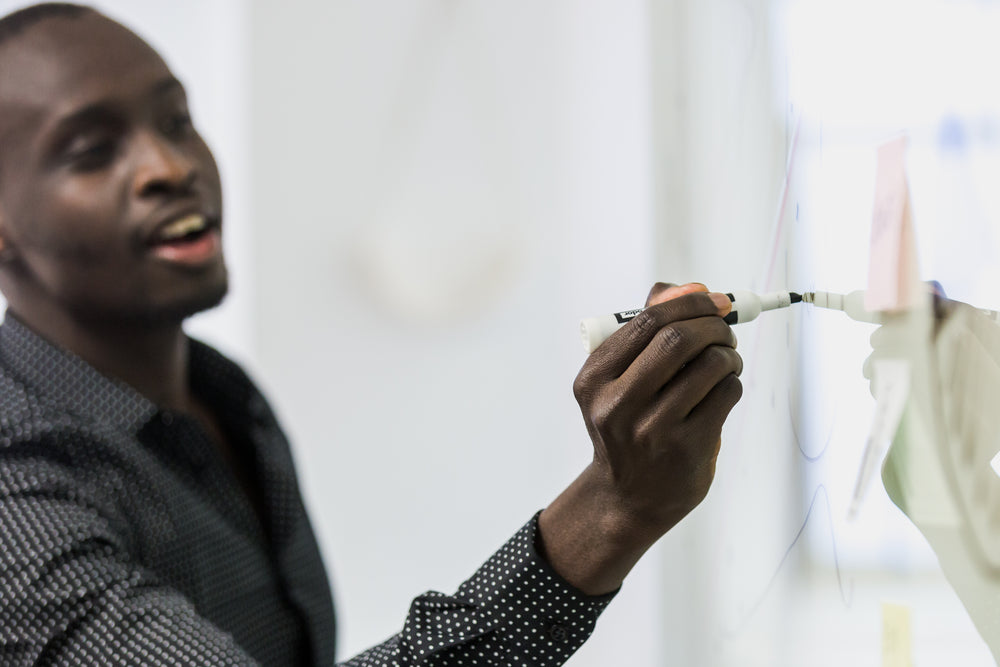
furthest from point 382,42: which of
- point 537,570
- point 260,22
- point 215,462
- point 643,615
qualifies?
point 537,570

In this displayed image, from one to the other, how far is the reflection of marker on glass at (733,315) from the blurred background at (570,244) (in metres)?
0.02

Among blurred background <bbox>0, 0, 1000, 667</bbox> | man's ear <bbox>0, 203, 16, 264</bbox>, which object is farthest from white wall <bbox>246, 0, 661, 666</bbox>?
man's ear <bbox>0, 203, 16, 264</bbox>

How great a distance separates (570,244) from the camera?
921 mm

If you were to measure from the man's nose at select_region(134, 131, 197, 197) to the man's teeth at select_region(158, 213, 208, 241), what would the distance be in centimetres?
2

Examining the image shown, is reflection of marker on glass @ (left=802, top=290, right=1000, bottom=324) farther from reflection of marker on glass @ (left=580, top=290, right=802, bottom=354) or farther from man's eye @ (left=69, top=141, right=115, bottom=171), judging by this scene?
man's eye @ (left=69, top=141, right=115, bottom=171)

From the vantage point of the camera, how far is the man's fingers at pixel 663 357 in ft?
1.42

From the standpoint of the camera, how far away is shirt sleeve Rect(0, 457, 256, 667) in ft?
1.80

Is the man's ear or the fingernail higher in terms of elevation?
the man's ear

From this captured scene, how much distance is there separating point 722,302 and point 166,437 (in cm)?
47

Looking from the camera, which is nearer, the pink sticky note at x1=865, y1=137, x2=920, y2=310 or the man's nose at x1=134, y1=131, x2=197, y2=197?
the pink sticky note at x1=865, y1=137, x2=920, y2=310

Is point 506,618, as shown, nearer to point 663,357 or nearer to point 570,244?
point 663,357

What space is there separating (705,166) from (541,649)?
35cm

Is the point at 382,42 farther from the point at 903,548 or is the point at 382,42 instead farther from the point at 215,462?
the point at 903,548

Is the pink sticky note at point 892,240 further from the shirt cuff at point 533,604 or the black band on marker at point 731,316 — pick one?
the shirt cuff at point 533,604
